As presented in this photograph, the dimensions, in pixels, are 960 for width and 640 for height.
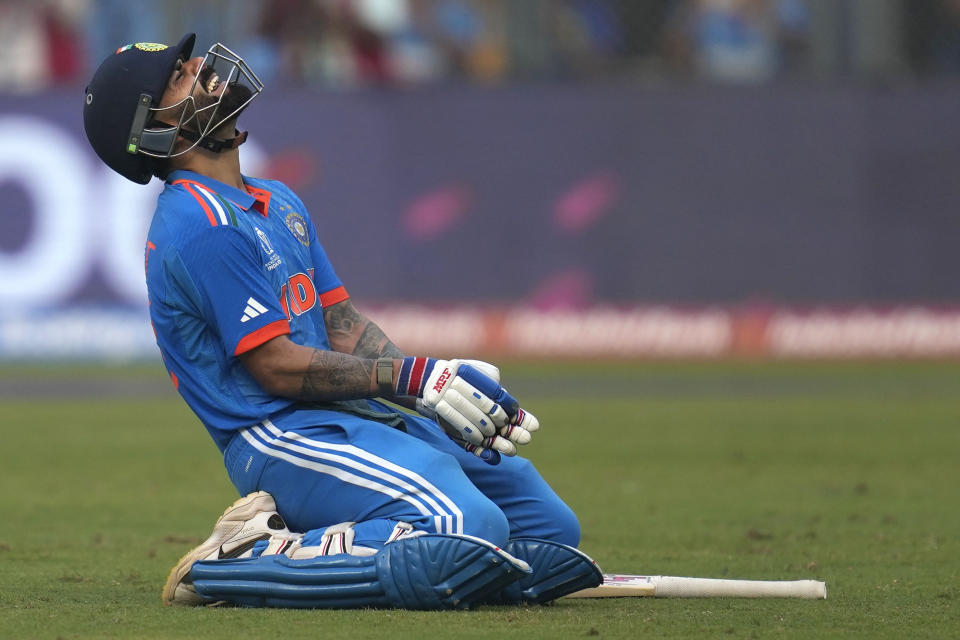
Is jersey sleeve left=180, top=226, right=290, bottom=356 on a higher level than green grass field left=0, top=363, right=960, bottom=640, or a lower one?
higher

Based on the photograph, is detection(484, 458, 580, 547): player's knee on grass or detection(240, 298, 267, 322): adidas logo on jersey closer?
detection(240, 298, 267, 322): adidas logo on jersey

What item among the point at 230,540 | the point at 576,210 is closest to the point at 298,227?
the point at 230,540

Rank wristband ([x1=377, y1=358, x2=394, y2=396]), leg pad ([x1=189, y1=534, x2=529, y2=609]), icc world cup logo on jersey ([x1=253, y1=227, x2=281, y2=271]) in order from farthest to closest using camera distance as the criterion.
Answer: icc world cup logo on jersey ([x1=253, y1=227, x2=281, y2=271]) < wristband ([x1=377, y1=358, x2=394, y2=396]) < leg pad ([x1=189, y1=534, x2=529, y2=609])

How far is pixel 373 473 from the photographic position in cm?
507

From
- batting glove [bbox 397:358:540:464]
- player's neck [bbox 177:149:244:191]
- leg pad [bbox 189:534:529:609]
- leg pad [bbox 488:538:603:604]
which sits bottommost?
leg pad [bbox 488:538:603:604]

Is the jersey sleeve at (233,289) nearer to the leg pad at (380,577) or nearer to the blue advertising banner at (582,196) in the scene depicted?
the leg pad at (380,577)

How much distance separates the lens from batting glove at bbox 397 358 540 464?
5035 mm

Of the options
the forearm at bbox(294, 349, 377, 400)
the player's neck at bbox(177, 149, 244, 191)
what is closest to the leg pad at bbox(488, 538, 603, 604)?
the forearm at bbox(294, 349, 377, 400)

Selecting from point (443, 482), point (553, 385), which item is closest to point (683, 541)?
point (443, 482)

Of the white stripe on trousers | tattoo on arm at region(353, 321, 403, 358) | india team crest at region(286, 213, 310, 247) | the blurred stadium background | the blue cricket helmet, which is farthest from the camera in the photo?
the blurred stadium background

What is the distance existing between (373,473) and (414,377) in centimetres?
34

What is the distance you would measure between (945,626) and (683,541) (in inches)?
88.5

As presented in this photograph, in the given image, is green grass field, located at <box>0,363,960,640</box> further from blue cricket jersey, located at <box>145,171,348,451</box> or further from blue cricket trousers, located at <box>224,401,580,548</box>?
blue cricket jersey, located at <box>145,171,348,451</box>

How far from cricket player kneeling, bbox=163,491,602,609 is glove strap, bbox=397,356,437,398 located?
448mm
